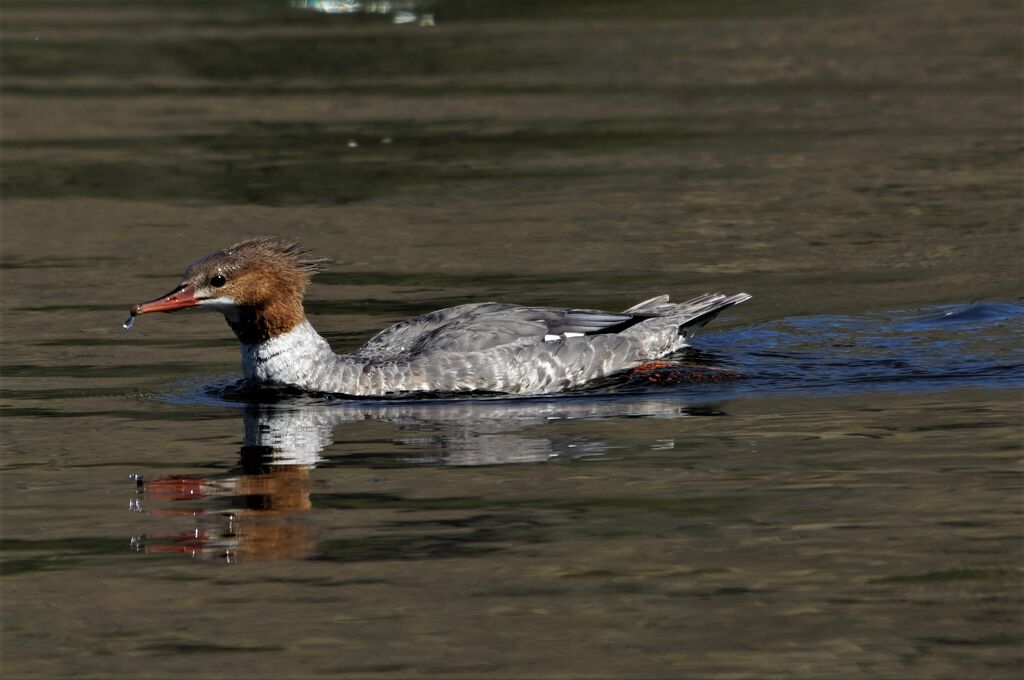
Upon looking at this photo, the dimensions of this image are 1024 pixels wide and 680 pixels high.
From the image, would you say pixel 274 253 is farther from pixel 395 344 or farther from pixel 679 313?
pixel 679 313

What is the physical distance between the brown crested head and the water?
0.45 m

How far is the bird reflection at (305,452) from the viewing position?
7797mm

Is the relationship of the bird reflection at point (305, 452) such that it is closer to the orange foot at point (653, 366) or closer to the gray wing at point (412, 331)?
the gray wing at point (412, 331)

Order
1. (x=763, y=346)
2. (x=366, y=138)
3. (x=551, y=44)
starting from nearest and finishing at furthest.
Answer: (x=763, y=346), (x=366, y=138), (x=551, y=44)

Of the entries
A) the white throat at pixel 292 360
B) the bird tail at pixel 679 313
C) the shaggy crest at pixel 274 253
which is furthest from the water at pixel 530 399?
the shaggy crest at pixel 274 253

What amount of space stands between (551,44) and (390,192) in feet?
26.0

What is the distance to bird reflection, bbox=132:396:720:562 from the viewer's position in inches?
307

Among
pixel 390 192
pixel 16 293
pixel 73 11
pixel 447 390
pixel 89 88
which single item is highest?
pixel 73 11

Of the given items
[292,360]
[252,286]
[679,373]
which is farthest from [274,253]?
[679,373]

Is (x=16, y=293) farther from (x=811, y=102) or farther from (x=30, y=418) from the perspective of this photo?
(x=811, y=102)

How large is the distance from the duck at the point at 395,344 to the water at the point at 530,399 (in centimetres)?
19

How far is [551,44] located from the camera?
80.8 feet

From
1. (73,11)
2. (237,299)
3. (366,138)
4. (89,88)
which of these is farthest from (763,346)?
(73,11)

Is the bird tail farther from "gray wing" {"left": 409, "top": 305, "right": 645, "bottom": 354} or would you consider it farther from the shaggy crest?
the shaggy crest
